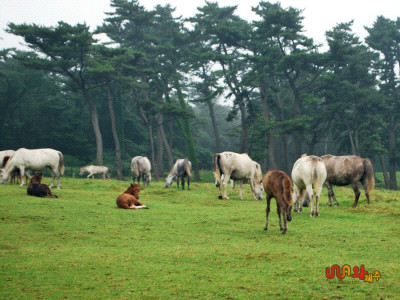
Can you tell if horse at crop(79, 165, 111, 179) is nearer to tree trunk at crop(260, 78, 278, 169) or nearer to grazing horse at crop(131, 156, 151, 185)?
grazing horse at crop(131, 156, 151, 185)

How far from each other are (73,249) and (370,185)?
1158 centimetres

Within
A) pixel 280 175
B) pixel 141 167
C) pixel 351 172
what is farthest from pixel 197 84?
pixel 280 175

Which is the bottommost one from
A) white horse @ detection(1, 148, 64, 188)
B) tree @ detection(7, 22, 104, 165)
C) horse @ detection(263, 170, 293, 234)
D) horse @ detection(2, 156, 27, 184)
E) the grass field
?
the grass field

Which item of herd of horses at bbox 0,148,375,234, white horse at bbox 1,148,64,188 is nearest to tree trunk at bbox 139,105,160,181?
herd of horses at bbox 0,148,375,234

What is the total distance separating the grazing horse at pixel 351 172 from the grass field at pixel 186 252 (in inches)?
65.8

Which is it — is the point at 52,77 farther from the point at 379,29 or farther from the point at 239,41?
the point at 379,29

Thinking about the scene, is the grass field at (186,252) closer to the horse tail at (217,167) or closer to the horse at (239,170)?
the horse tail at (217,167)

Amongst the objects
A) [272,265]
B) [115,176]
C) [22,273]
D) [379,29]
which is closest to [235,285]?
[272,265]

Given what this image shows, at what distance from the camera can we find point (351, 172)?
1716cm

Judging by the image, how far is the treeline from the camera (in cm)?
4159

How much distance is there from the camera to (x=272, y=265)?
7758 mm

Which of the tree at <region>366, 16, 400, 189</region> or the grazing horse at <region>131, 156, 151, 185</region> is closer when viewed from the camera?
the grazing horse at <region>131, 156, 151, 185</region>

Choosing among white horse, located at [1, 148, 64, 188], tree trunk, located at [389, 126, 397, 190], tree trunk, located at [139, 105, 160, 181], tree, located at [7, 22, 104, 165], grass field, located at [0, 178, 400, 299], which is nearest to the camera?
grass field, located at [0, 178, 400, 299]

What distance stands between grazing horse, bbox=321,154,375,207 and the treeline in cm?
2301
